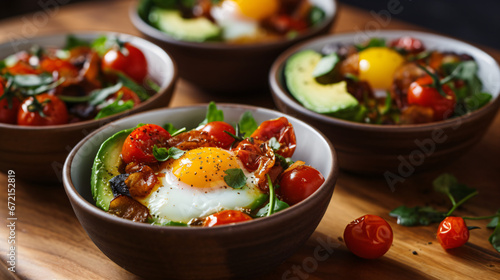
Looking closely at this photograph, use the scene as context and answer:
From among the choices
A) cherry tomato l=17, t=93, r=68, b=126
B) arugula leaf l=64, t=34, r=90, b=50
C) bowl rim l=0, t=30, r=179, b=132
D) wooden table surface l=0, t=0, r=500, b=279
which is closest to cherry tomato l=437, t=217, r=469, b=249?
wooden table surface l=0, t=0, r=500, b=279

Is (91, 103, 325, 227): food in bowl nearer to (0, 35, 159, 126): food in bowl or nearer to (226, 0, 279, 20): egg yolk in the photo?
(0, 35, 159, 126): food in bowl

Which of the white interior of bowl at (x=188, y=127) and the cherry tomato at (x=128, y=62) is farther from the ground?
the white interior of bowl at (x=188, y=127)

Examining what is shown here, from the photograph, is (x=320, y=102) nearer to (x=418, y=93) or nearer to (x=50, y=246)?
(x=418, y=93)

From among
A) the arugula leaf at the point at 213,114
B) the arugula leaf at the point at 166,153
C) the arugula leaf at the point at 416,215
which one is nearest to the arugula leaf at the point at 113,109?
the arugula leaf at the point at 213,114

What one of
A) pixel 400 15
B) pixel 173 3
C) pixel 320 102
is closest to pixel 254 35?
pixel 173 3

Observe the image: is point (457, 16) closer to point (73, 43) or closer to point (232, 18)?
point (232, 18)

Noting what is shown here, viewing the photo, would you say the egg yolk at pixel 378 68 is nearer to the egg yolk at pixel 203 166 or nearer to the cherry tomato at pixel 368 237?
the cherry tomato at pixel 368 237

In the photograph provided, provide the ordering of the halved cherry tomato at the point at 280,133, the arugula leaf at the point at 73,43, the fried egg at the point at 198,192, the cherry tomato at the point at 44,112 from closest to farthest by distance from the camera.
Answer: the fried egg at the point at 198,192 < the halved cherry tomato at the point at 280,133 < the cherry tomato at the point at 44,112 < the arugula leaf at the point at 73,43
